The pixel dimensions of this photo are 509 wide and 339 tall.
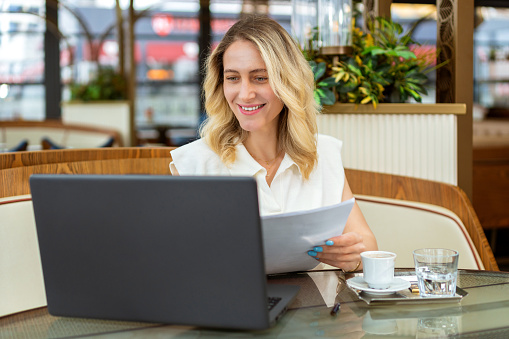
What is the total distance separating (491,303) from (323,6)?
1797 millimetres

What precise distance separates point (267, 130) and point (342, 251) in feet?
2.02

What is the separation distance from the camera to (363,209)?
7.89 feet

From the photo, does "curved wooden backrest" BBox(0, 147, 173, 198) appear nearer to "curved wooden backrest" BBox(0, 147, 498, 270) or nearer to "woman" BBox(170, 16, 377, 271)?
"curved wooden backrest" BBox(0, 147, 498, 270)

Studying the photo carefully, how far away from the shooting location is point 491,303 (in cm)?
131

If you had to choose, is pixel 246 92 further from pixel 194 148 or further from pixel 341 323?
pixel 341 323

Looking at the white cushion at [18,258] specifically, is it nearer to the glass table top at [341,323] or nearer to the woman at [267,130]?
the woman at [267,130]

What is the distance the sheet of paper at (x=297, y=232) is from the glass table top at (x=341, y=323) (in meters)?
0.09

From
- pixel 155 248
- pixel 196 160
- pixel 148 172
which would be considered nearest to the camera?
pixel 155 248

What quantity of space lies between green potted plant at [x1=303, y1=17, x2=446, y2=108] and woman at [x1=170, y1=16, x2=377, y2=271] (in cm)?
60

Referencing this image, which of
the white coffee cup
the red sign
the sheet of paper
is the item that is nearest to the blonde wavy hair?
the sheet of paper

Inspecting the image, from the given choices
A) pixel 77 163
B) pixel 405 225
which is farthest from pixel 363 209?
pixel 77 163

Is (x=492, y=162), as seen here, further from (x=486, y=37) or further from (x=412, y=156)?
(x=486, y=37)

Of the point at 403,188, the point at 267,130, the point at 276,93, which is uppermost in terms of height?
the point at 276,93

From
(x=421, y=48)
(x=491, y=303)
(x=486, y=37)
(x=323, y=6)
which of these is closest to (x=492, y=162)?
(x=421, y=48)
